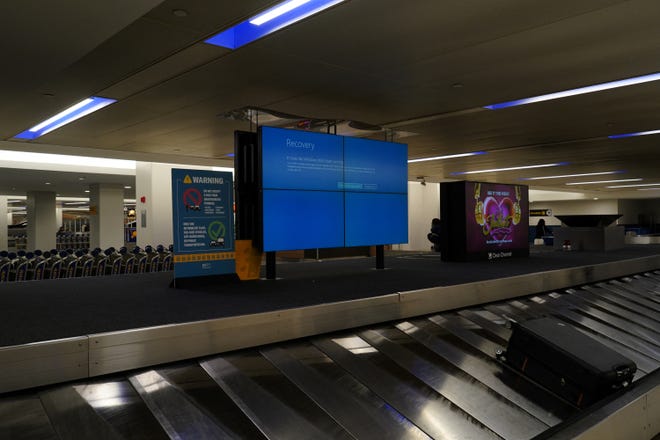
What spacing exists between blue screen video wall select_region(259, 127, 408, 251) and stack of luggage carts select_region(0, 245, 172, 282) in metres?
5.78

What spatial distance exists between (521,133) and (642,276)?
12.6ft

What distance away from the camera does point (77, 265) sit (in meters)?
9.97

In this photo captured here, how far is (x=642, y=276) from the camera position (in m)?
8.66

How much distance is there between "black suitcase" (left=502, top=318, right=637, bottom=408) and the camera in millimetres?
3367

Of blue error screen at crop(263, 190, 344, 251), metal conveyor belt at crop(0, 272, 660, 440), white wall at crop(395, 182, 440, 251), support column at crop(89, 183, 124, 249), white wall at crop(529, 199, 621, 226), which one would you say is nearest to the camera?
metal conveyor belt at crop(0, 272, 660, 440)

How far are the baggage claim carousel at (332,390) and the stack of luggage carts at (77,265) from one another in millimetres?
7718

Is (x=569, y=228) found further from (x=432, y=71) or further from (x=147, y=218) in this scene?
(x=147, y=218)

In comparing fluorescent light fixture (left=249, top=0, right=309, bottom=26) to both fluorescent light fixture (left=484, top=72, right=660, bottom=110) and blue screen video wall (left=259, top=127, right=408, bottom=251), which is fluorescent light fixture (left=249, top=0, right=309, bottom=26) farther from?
fluorescent light fixture (left=484, top=72, right=660, bottom=110)

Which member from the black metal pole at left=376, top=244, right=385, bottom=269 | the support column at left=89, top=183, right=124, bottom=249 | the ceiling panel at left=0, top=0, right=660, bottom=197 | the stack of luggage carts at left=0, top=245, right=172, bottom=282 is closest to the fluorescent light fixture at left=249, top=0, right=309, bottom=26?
the ceiling panel at left=0, top=0, right=660, bottom=197

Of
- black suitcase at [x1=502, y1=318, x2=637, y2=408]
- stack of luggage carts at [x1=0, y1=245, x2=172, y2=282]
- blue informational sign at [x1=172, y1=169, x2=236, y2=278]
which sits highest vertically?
blue informational sign at [x1=172, y1=169, x2=236, y2=278]

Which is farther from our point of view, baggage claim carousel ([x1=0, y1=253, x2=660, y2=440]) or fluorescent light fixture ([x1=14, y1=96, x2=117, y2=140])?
fluorescent light fixture ([x1=14, y1=96, x2=117, y2=140])

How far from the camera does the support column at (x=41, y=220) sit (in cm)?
2278

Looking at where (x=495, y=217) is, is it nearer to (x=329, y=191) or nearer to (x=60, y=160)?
(x=329, y=191)

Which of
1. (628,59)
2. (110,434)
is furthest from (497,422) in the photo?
(628,59)
